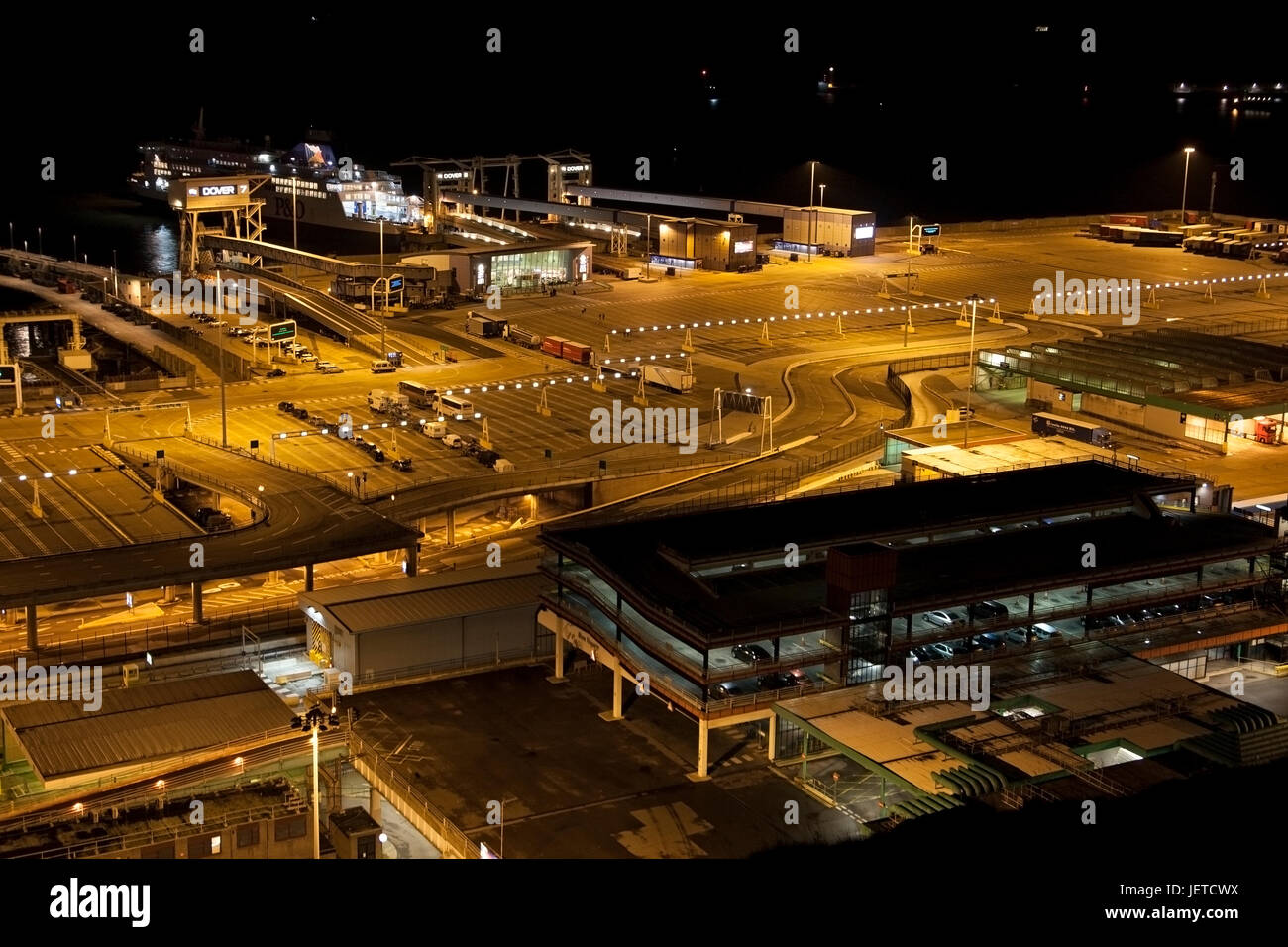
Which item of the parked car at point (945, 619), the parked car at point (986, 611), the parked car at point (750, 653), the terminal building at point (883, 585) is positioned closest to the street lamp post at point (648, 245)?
the terminal building at point (883, 585)

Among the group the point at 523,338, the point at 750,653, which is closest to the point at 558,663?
the point at 750,653

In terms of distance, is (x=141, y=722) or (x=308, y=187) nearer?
(x=141, y=722)

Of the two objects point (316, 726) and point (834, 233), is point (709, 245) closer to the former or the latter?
point (834, 233)

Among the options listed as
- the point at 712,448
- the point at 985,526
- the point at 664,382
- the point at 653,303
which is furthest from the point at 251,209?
the point at 985,526

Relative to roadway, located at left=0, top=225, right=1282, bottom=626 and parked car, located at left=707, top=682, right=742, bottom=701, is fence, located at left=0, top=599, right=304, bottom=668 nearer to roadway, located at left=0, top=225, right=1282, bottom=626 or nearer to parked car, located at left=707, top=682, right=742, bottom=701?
roadway, located at left=0, top=225, right=1282, bottom=626

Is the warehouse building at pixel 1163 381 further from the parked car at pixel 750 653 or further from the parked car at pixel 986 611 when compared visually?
the parked car at pixel 750 653

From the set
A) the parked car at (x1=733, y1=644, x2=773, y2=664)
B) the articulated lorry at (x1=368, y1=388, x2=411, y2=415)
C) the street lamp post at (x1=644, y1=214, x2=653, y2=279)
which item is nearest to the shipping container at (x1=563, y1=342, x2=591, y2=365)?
the articulated lorry at (x1=368, y1=388, x2=411, y2=415)
